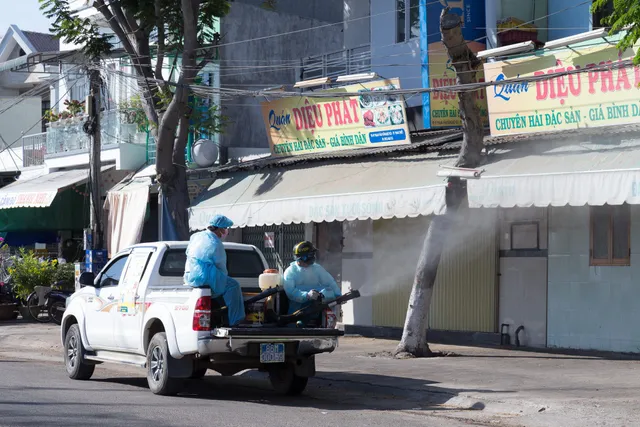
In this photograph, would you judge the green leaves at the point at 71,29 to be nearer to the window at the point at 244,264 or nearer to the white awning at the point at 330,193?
the white awning at the point at 330,193

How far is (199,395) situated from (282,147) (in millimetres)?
9867

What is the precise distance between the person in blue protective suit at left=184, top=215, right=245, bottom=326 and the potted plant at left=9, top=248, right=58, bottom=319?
1445 cm

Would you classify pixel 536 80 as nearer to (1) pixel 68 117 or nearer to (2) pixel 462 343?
(2) pixel 462 343

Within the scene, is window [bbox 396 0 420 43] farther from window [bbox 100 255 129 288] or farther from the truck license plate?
the truck license plate

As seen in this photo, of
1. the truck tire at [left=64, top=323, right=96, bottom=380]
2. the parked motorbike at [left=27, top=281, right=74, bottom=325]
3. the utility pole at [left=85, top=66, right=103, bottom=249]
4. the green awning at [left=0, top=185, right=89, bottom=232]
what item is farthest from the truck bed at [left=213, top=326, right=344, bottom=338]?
the green awning at [left=0, top=185, right=89, bottom=232]

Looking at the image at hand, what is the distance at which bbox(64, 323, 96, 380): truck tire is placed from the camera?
12.9 metres

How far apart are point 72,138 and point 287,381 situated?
18.3 m

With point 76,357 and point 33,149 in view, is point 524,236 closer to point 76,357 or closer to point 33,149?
point 76,357

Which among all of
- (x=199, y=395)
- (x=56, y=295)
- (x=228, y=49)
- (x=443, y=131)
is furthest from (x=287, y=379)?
(x=228, y=49)

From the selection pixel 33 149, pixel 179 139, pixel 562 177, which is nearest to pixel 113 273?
pixel 562 177

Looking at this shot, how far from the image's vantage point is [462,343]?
56.2 ft

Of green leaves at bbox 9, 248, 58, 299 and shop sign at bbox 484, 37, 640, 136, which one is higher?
shop sign at bbox 484, 37, 640, 136

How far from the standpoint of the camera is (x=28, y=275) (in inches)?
953

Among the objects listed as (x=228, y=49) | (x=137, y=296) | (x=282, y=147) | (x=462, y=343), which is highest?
(x=228, y=49)
